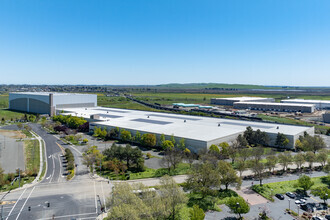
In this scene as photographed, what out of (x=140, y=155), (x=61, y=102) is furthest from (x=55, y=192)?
(x=61, y=102)

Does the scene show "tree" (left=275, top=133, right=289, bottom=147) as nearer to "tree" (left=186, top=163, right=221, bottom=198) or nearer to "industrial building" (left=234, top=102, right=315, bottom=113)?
"tree" (left=186, top=163, right=221, bottom=198)

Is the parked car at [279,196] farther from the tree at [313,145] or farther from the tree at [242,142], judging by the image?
the tree at [313,145]

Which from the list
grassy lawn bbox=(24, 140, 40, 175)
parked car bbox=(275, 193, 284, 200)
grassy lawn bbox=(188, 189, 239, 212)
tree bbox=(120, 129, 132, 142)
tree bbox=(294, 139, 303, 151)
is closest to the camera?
grassy lawn bbox=(188, 189, 239, 212)

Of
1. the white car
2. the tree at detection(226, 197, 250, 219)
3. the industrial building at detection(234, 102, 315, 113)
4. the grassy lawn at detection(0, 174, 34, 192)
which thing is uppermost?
the industrial building at detection(234, 102, 315, 113)

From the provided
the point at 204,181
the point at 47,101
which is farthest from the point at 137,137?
the point at 47,101

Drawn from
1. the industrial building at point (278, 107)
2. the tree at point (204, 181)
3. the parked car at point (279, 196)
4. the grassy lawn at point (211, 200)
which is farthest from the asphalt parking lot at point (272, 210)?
the industrial building at point (278, 107)

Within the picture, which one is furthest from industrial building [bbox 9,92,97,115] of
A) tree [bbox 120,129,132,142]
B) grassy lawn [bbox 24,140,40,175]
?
tree [bbox 120,129,132,142]
